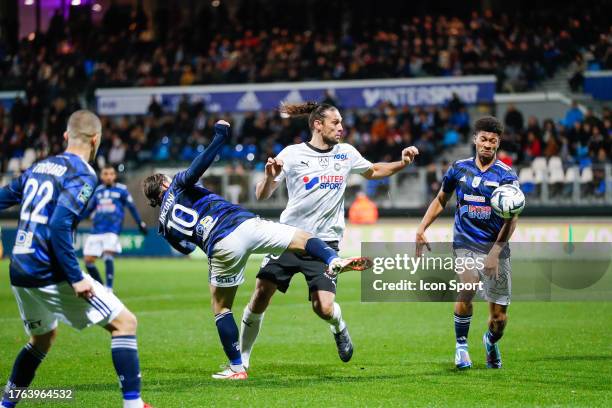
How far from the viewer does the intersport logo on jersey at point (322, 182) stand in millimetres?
9211

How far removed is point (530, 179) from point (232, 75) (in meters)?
12.9

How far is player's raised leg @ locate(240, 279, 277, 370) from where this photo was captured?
906cm

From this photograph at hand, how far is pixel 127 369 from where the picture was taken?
21.2ft

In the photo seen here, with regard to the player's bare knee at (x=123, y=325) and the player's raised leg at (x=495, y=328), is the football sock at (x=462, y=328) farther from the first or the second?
the player's bare knee at (x=123, y=325)

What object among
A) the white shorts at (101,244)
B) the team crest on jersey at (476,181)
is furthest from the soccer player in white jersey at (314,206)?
the white shorts at (101,244)

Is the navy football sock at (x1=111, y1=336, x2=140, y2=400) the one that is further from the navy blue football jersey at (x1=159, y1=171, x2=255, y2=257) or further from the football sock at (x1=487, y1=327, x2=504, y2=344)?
the football sock at (x1=487, y1=327, x2=504, y2=344)

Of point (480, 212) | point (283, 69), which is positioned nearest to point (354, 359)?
point (480, 212)

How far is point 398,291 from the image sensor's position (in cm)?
1644

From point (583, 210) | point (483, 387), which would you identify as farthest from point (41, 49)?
point (483, 387)

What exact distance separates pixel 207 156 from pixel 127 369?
216cm

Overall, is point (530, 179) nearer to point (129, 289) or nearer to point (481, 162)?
point (129, 289)

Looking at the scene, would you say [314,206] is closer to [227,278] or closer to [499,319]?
[227,278]

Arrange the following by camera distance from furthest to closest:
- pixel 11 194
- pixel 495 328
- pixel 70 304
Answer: pixel 495 328
pixel 11 194
pixel 70 304

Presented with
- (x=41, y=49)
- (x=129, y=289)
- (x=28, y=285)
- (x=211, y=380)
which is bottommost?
(x=129, y=289)
